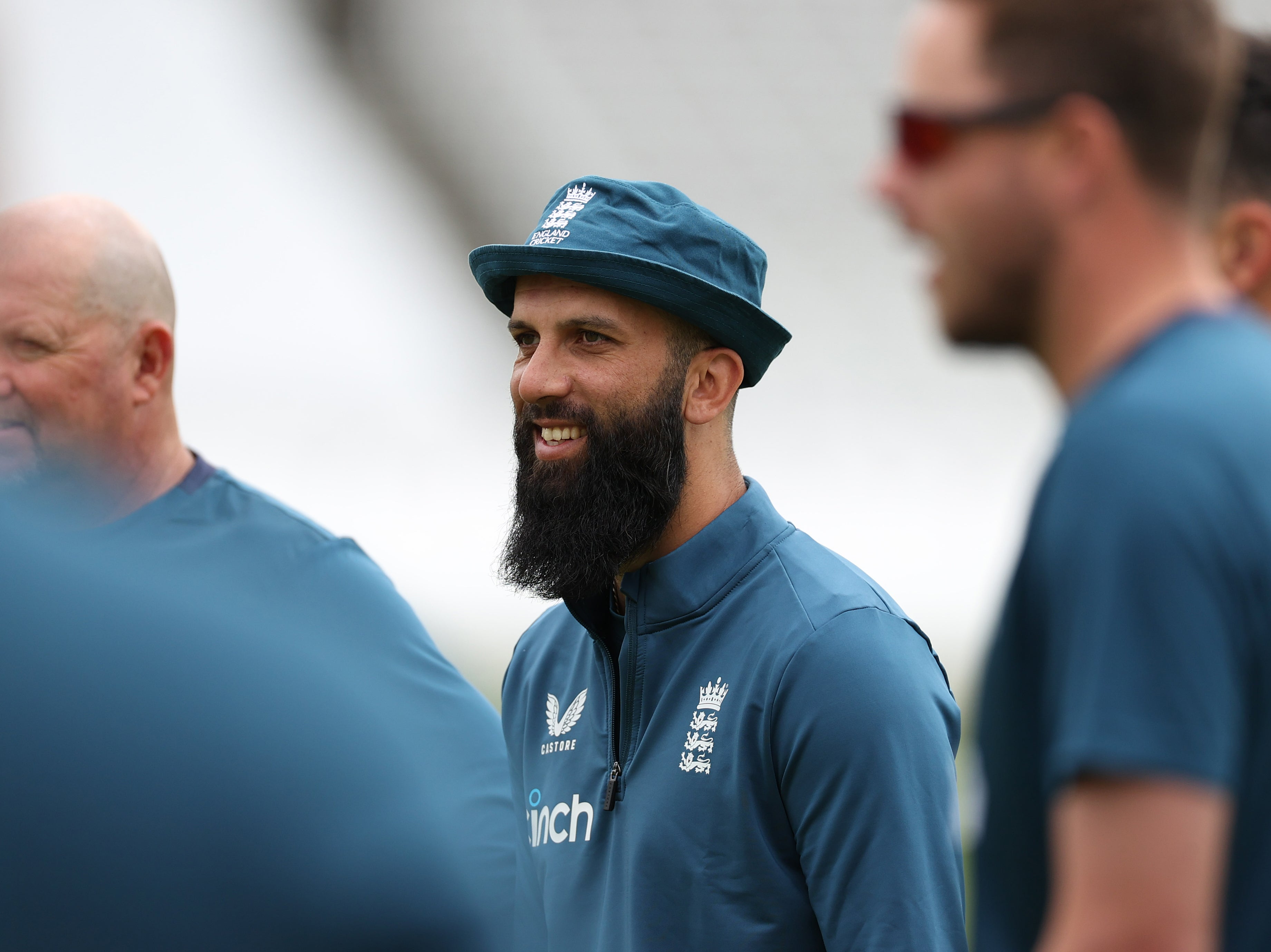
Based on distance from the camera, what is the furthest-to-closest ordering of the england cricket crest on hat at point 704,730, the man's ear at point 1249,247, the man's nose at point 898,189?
the england cricket crest on hat at point 704,730
the man's ear at point 1249,247
the man's nose at point 898,189

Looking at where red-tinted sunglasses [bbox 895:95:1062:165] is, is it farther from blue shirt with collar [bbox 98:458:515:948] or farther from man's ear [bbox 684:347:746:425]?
man's ear [bbox 684:347:746:425]

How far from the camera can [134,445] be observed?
8.17ft

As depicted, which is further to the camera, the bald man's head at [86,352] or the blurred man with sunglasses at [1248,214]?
the bald man's head at [86,352]

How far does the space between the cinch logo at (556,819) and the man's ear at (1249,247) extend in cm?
107

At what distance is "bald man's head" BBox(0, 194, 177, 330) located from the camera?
247cm

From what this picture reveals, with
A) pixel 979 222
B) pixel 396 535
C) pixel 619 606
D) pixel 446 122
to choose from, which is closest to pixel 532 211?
pixel 446 122

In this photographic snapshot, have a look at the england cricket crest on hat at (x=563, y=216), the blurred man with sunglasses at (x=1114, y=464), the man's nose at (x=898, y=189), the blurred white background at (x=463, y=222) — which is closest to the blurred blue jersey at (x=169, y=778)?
the blurred man with sunglasses at (x=1114, y=464)

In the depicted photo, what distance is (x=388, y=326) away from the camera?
11422mm

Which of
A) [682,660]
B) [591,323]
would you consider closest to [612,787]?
[682,660]

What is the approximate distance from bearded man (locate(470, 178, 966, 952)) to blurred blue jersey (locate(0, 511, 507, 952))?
0.97 meters

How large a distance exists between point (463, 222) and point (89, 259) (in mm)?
8791

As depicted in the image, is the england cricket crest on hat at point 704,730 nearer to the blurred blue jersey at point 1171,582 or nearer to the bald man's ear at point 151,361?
the blurred blue jersey at point 1171,582

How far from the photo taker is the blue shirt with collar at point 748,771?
1.76 m

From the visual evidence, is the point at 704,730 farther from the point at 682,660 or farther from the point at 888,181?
the point at 888,181
